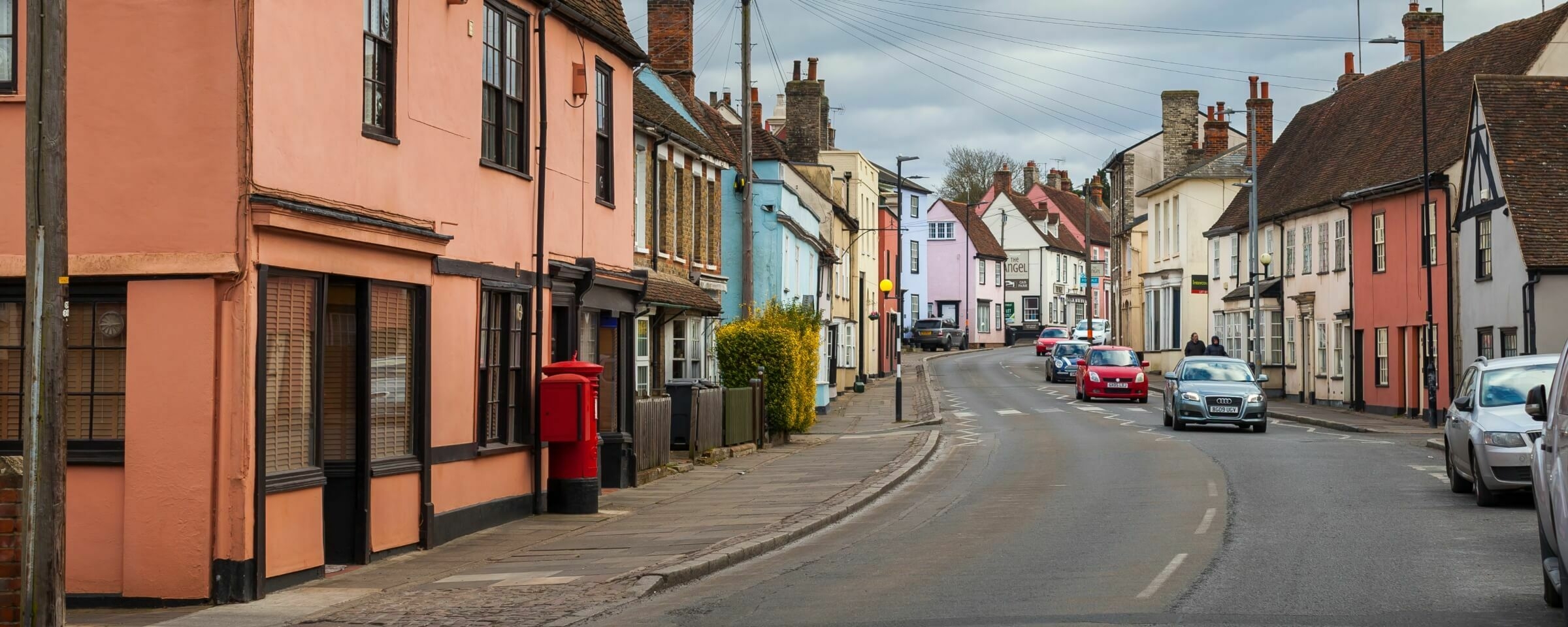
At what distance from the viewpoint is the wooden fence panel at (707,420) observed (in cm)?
2509

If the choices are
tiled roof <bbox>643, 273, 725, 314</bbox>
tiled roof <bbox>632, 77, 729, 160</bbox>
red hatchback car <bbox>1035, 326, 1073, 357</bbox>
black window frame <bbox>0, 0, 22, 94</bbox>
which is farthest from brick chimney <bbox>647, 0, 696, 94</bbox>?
red hatchback car <bbox>1035, 326, 1073, 357</bbox>

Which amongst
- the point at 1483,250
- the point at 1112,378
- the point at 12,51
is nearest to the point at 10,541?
the point at 12,51

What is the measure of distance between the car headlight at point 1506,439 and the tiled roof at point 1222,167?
4594cm

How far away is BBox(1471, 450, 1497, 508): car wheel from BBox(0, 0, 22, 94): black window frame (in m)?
14.8

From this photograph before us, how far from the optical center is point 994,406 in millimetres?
44719

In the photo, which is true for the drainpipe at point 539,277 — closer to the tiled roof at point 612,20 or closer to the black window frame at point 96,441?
the tiled roof at point 612,20

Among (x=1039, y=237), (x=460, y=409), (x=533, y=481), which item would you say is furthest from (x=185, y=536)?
(x=1039, y=237)

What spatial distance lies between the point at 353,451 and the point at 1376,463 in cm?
1613

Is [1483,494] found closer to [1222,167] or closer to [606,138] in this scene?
[606,138]

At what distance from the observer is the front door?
13.5 m

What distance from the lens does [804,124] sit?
5744 centimetres

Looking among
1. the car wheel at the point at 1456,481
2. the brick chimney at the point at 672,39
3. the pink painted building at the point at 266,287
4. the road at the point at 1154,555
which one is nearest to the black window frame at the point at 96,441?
the pink painted building at the point at 266,287

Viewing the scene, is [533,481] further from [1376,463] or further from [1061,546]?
[1376,463]

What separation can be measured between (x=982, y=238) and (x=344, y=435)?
3752 inches
